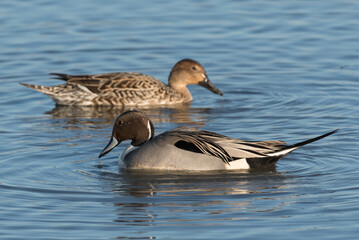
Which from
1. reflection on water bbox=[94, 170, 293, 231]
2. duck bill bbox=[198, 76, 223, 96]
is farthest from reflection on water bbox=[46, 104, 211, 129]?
reflection on water bbox=[94, 170, 293, 231]

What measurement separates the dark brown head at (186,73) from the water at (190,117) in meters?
0.43

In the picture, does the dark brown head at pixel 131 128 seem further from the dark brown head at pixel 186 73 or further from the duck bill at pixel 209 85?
the dark brown head at pixel 186 73

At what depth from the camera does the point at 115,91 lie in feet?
48.0

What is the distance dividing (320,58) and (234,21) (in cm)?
300

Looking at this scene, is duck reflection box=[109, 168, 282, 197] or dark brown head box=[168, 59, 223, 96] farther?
dark brown head box=[168, 59, 223, 96]

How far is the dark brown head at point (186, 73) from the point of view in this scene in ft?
49.2

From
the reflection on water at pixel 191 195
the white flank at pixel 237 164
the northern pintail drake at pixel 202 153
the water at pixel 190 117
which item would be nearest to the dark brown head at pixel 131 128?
the northern pintail drake at pixel 202 153

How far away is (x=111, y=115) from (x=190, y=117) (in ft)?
4.22

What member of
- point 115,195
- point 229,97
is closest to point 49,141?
point 115,195

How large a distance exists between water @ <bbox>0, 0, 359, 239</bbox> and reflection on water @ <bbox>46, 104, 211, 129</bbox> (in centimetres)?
3

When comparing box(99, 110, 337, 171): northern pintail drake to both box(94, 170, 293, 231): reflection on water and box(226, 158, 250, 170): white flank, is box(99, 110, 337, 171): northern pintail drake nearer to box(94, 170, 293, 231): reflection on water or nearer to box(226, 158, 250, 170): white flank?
box(226, 158, 250, 170): white flank

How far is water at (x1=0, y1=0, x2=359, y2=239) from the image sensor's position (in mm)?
8562

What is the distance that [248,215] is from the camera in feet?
28.2

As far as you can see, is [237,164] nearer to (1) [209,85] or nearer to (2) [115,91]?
(1) [209,85]
